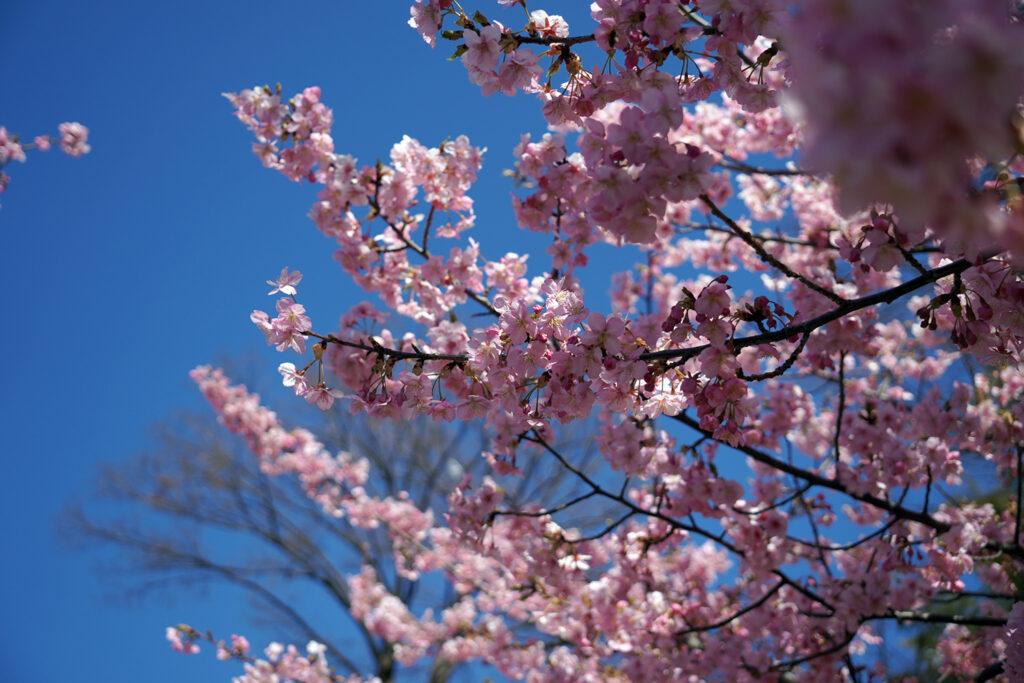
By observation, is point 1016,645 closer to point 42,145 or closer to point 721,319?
point 721,319

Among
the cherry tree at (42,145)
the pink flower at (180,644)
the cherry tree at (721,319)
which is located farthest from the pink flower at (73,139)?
the pink flower at (180,644)

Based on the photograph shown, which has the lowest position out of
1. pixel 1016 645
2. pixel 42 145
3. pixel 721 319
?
pixel 1016 645

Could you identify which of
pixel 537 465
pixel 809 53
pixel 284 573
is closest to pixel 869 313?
pixel 809 53

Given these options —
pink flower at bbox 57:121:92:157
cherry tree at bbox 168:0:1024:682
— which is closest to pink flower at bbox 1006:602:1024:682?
cherry tree at bbox 168:0:1024:682

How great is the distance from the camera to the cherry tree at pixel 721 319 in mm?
608

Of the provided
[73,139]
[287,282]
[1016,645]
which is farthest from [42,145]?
[1016,645]

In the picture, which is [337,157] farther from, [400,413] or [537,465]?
[537,465]

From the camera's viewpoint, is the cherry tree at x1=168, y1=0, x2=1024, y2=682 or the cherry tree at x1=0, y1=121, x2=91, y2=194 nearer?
the cherry tree at x1=168, y1=0, x2=1024, y2=682

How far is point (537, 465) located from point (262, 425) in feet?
17.8

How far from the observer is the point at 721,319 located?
1.67 metres

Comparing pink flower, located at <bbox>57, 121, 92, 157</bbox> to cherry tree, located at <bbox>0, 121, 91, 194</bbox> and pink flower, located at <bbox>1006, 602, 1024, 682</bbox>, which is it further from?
pink flower, located at <bbox>1006, 602, 1024, 682</bbox>

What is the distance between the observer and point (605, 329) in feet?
5.37

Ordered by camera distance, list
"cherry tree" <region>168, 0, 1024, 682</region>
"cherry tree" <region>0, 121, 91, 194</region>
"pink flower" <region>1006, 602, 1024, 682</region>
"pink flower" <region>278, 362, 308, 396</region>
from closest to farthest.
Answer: "cherry tree" <region>168, 0, 1024, 682</region> → "pink flower" <region>1006, 602, 1024, 682</region> → "pink flower" <region>278, 362, 308, 396</region> → "cherry tree" <region>0, 121, 91, 194</region>

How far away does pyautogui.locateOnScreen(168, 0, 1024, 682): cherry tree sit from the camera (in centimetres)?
61
